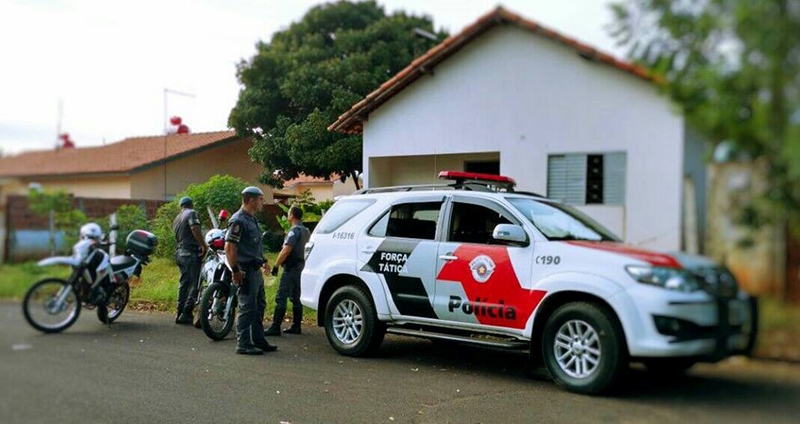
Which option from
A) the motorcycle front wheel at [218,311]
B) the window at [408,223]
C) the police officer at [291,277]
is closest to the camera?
the window at [408,223]

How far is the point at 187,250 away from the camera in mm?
3816

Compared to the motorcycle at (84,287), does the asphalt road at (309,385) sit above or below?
below

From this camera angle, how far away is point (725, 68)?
138 cm

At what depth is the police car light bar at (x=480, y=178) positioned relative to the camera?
8.34 ft

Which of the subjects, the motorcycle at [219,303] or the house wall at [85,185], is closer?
the house wall at [85,185]

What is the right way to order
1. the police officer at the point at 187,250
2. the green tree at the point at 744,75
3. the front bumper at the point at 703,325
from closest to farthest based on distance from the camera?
the green tree at the point at 744,75 → the front bumper at the point at 703,325 → the police officer at the point at 187,250

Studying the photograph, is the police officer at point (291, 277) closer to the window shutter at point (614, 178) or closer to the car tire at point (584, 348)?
the car tire at point (584, 348)

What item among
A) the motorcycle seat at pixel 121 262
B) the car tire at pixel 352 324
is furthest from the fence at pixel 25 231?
the car tire at pixel 352 324

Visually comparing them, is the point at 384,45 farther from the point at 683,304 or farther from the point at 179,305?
the point at 683,304

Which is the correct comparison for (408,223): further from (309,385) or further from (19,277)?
(19,277)

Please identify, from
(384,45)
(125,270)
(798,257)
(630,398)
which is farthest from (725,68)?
(384,45)

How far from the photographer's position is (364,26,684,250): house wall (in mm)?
1677

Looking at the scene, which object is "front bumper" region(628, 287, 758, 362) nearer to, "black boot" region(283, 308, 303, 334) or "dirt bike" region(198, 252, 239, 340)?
"dirt bike" region(198, 252, 239, 340)

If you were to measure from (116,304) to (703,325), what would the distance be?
1.99 meters
